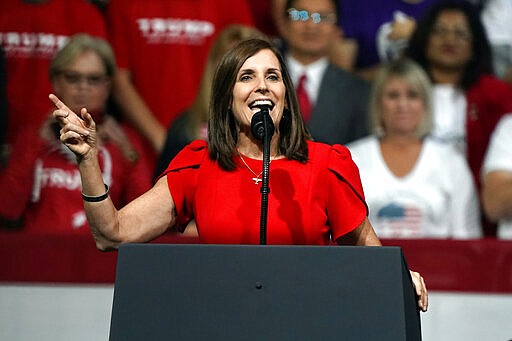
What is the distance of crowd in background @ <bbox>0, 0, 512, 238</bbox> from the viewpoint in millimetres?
4703

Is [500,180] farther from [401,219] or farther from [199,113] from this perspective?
[199,113]

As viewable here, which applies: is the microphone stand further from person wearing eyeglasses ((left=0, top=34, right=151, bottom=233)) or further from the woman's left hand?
person wearing eyeglasses ((left=0, top=34, right=151, bottom=233))

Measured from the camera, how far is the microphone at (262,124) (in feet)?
8.16

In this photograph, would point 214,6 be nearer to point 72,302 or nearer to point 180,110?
point 180,110

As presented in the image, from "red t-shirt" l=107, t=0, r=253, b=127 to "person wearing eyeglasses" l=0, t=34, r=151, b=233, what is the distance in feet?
0.50

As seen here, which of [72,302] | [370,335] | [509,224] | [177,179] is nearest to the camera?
[370,335]

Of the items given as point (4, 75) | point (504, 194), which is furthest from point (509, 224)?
point (4, 75)

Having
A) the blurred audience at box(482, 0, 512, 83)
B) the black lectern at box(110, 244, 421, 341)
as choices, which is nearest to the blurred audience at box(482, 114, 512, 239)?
the blurred audience at box(482, 0, 512, 83)

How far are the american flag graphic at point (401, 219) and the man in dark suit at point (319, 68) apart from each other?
0.48m

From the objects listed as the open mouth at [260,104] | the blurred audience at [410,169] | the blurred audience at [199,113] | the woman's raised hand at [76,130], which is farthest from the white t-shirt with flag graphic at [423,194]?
the woman's raised hand at [76,130]

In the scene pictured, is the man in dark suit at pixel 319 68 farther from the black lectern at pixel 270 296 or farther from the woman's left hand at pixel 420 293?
the black lectern at pixel 270 296

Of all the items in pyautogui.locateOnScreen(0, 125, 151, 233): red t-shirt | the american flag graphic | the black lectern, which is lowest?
the american flag graphic

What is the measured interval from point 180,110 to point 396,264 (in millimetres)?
2865

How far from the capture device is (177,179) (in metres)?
2.75
